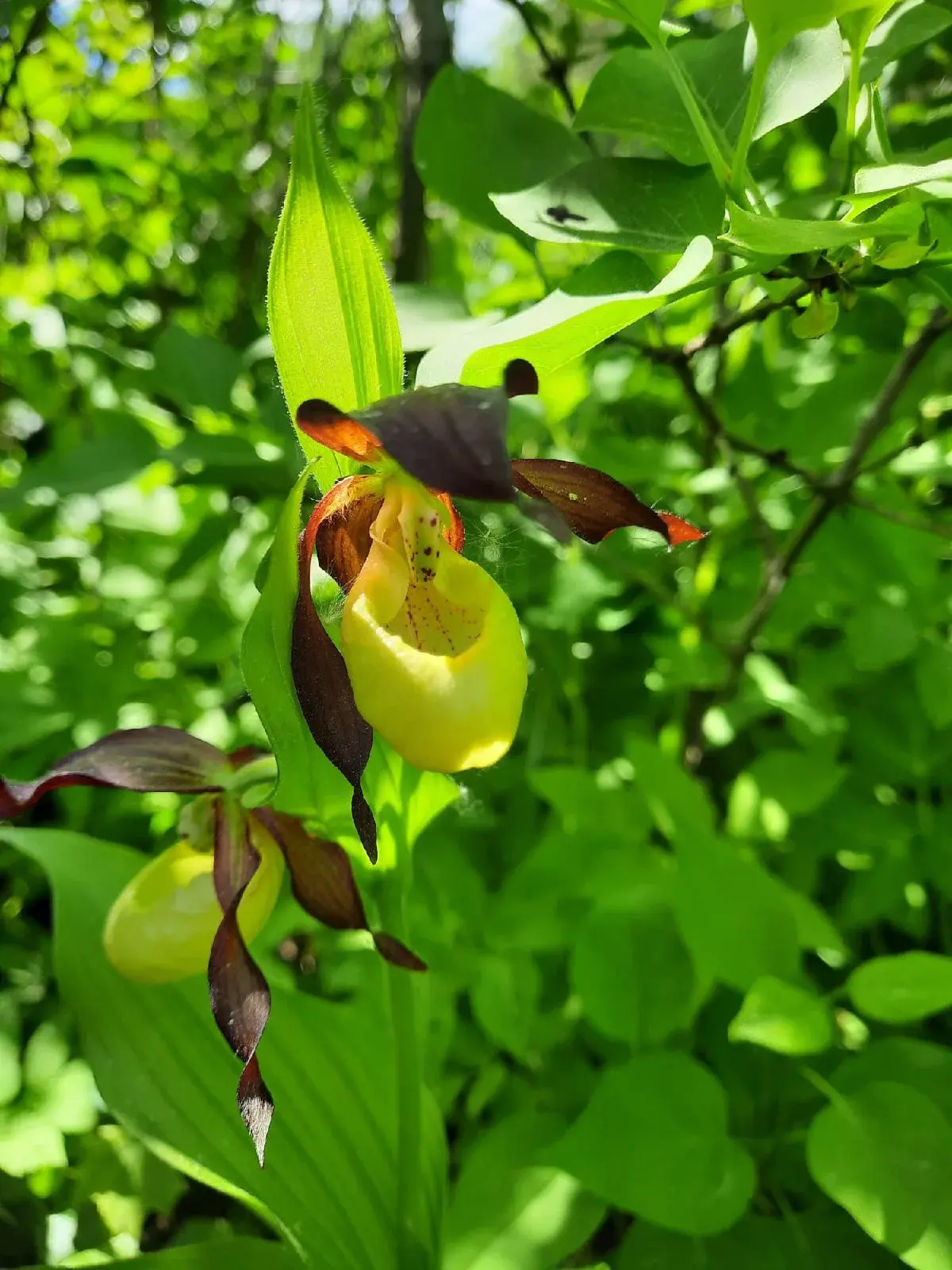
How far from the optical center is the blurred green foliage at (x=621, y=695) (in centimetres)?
59

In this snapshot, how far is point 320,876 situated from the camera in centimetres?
66

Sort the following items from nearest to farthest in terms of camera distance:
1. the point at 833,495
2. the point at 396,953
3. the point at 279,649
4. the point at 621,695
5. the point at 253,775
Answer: the point at 279,649, the point at 396,953, the point at 253,775, the point at 833,495, the point at 621,695

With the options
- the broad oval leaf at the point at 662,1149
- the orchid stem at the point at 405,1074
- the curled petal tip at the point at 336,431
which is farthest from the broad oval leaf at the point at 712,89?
the broad oval leaf at the point at 662,1149

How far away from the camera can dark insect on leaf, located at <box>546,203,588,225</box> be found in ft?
1.66

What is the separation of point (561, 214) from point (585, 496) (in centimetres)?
17

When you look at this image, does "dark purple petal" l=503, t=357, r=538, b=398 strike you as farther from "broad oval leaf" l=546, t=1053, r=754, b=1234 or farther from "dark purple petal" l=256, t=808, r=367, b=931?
"broad oval leaf" l=546, t=1053, r=754, b=1234

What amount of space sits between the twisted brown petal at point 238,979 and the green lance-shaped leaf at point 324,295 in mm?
338

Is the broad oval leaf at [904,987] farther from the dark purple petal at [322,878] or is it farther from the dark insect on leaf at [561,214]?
the dark insect on leaf at [561,214]

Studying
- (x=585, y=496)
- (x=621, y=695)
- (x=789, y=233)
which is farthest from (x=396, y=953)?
(x=621, y=695)

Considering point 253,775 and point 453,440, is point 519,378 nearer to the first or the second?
point 453,440

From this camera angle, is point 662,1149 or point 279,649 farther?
point 662,1149

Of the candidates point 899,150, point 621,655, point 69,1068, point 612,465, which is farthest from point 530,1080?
point 899,150

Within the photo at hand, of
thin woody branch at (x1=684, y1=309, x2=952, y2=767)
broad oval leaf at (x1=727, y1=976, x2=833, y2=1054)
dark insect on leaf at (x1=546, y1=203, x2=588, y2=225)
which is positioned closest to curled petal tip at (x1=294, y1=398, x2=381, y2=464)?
dark insect on leaf at (x1=546, y1=203, x2=588, y2=225)

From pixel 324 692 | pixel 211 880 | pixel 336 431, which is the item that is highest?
pixel 336 431
